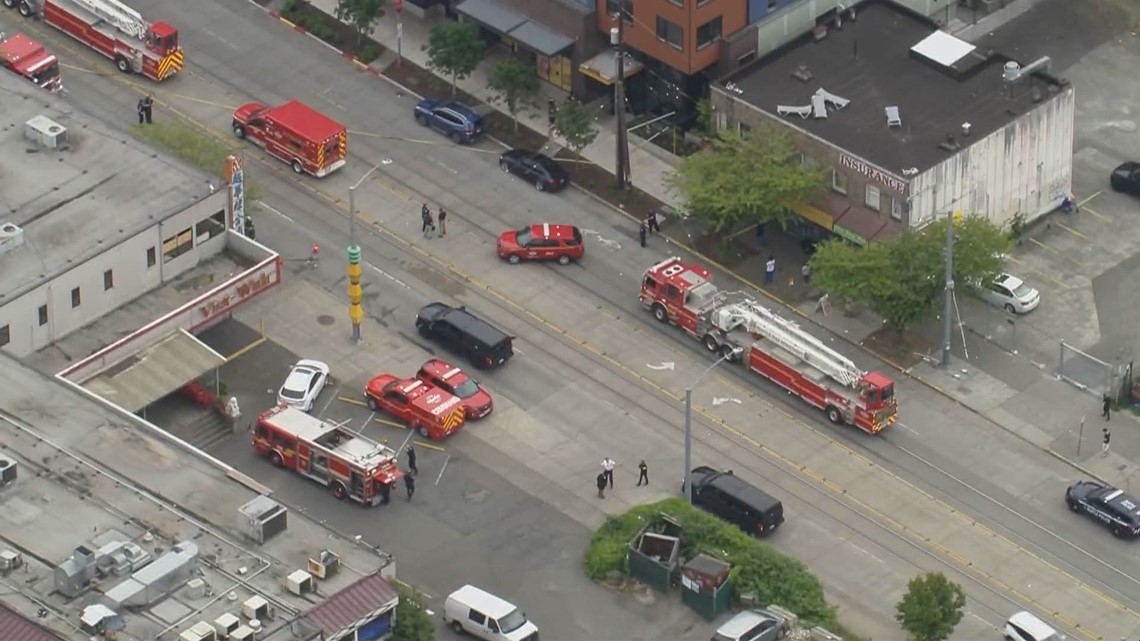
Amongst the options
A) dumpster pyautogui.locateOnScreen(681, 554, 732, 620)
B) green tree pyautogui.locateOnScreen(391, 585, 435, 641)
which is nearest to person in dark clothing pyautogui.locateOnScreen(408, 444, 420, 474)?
green tree pyautogui.locateOnScreen(391, 585, 435, 641)

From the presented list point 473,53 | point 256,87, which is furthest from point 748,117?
point 256,87

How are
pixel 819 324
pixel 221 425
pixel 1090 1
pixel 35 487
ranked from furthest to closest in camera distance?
pixel 1090 1 < pixel 819 324 < pixel 221 425 < pixel 35 487

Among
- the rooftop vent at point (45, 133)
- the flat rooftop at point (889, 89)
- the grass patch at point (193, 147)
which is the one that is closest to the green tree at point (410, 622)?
the grass patch at point (193, 147)

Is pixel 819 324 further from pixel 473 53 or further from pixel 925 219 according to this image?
pixel 473 53

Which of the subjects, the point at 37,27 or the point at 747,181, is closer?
the point at 747,181

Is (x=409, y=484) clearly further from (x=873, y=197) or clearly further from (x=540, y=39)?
(x=540, y=39)
